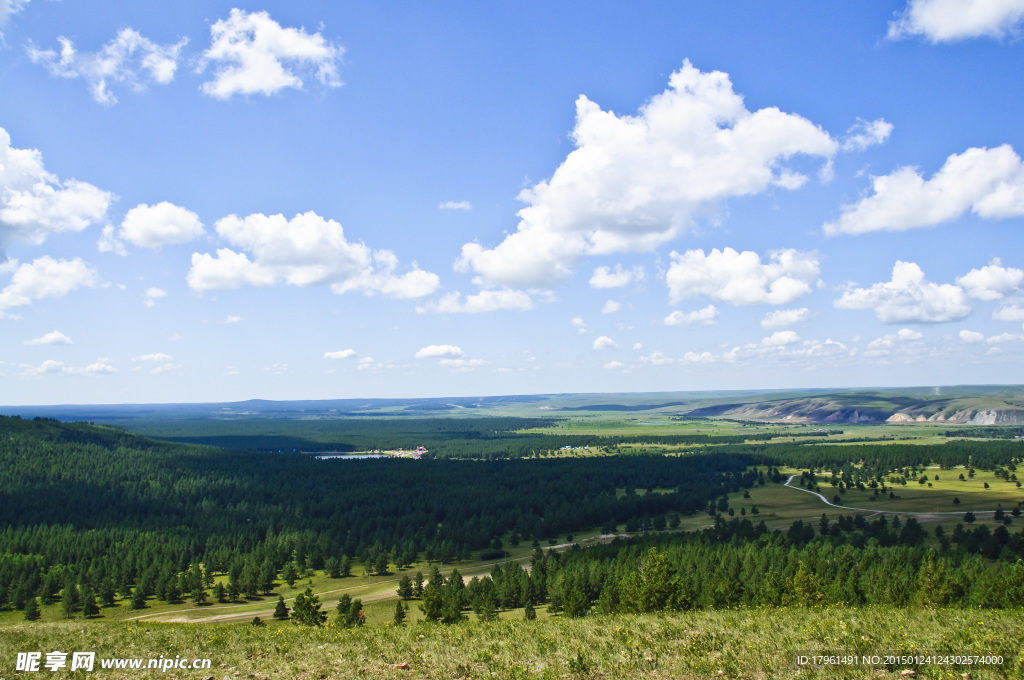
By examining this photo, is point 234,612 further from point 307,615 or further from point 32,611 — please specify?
point 307,615

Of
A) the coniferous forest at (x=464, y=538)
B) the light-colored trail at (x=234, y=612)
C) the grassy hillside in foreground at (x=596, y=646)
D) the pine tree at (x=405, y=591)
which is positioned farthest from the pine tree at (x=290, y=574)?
the grassy hillside in foreground at (x=596, y=646)

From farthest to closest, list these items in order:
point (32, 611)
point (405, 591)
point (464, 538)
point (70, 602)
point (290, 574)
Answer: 1. point (464, 538)
2. point (290, 574)
3. point (70, 602)
4. point (32, 611)
5. point (405, 591)

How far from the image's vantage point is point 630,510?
134375 mm

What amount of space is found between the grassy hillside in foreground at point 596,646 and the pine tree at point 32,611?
6780 centimetres

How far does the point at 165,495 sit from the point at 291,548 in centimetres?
7315

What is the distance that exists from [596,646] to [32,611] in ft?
301

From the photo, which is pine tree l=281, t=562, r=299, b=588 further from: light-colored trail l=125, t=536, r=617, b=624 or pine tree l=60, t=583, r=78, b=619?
pine tree l=60, t=583, r=78, b=619

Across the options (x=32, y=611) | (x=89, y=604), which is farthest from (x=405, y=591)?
(x=32, y=611)

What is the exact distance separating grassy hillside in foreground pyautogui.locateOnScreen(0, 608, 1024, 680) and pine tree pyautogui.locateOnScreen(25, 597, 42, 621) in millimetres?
67803

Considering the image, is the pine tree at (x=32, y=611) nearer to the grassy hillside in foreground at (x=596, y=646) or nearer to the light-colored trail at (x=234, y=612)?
the light-colored trail at (x=234, y=612)


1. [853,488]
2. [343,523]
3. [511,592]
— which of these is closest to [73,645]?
[511,592]

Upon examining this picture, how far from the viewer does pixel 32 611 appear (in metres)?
78.2

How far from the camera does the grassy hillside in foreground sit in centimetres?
1930

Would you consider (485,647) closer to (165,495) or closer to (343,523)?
(343,523)
